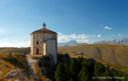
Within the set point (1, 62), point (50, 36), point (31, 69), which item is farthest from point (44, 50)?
point (1, 62)

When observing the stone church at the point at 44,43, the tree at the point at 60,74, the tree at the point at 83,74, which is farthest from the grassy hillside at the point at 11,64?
the tree at the point at 83,74

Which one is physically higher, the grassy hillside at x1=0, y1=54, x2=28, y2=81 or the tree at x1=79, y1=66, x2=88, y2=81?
the grassy hillside at x1=0, y1=54, x2=28, y2=81

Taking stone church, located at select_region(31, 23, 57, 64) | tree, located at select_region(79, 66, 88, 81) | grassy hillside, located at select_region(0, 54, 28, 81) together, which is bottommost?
tree, located at select_region(79, 66, 88, 81)

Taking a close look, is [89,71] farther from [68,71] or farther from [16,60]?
[16,60]

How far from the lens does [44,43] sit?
Answer: 95312mm

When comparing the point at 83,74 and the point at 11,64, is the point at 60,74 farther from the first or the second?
the point at 11,64

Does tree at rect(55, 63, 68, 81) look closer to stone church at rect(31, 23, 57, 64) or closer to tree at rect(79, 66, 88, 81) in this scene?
tree at rect(79, 66, 88, 81)

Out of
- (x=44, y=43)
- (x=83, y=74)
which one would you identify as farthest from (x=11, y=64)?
(x=83, y=74)

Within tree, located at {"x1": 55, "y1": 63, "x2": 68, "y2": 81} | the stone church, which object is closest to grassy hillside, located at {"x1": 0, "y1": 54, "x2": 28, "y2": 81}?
the stone church

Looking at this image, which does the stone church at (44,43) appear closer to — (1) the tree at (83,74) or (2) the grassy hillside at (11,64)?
(2) the grassy hillside at (11,64)

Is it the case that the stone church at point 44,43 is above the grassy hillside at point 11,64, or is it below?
above

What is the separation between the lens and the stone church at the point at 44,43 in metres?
94.2

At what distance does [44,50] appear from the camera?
94938 millimetres

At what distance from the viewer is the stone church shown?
309ft
